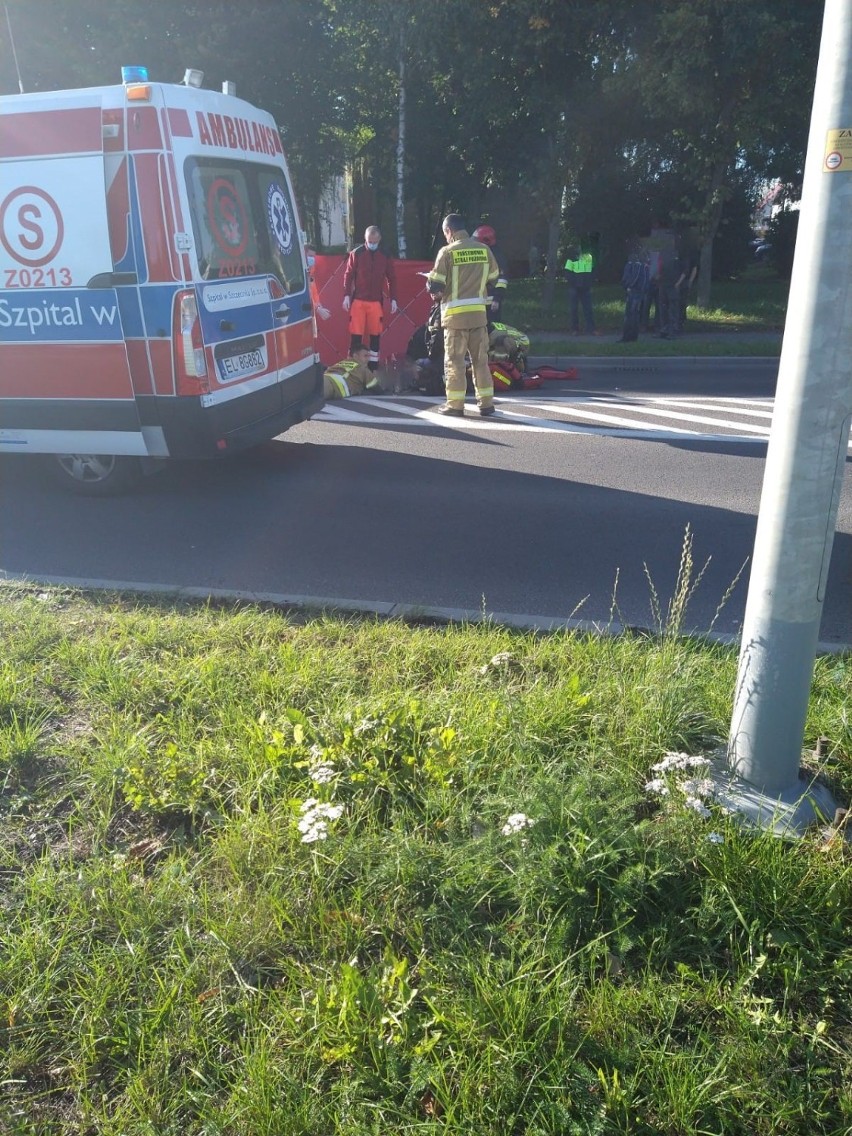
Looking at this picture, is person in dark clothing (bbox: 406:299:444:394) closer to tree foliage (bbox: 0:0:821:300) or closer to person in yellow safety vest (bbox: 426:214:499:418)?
person in yellow safety vest (bbox: 426:214:499:418)

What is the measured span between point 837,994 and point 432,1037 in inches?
39.3

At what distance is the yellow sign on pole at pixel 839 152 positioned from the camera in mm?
2529

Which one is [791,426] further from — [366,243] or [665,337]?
[665,337]

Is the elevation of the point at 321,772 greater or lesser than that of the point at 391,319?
lesser

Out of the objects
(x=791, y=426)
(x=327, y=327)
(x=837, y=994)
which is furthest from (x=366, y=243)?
(x=837, y=994)

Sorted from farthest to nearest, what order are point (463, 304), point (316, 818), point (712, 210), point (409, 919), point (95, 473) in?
1. point (712, 210)
2. point (463, 304)
3. point (95, 473)
4. point (316, 818)
5. point (409, 919)

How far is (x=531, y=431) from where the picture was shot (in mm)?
9688

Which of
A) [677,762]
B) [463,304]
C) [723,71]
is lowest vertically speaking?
[677,762]

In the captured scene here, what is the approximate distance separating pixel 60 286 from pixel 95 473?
1.43 meters

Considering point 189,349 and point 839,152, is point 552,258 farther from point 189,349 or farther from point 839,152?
point 839,152

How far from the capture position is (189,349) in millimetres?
6520

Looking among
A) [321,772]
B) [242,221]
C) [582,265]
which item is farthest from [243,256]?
[582,265]

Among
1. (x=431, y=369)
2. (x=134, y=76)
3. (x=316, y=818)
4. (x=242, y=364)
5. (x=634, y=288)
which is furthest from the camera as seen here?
(x=634, y=288)

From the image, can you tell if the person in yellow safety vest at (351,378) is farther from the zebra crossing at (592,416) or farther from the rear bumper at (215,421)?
the rear bumper at (215,421)
